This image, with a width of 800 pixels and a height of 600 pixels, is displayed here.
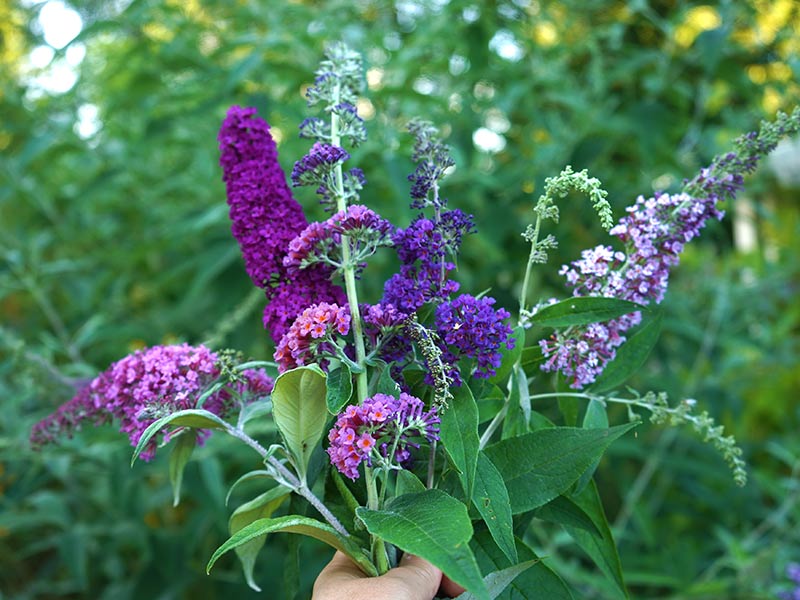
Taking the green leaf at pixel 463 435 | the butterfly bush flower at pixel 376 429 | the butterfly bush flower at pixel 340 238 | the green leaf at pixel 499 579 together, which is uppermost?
the butterfly bush flower at pixel 340 238

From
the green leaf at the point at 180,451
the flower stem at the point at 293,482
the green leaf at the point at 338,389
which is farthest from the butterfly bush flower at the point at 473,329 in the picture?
the green leaf at the point at 180,451

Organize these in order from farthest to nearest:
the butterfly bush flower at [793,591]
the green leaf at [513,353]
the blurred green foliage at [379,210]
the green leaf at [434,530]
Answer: the blurred green foliage at [379,210], the butterfly bush flower at [793,591], the green leaf at [513,353], the green leaf at [434,530]

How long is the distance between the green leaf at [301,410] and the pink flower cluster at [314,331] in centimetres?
2

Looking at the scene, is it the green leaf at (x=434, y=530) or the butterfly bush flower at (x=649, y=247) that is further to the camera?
the butterfly bush flower at (x=649, y=247)

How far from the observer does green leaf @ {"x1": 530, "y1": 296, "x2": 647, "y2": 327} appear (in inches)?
32.9

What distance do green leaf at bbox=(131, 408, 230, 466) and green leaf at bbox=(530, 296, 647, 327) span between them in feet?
1.22

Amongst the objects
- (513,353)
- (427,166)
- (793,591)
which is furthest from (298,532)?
(793,591)

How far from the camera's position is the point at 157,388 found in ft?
2.90

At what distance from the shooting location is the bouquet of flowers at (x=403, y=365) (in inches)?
31.2

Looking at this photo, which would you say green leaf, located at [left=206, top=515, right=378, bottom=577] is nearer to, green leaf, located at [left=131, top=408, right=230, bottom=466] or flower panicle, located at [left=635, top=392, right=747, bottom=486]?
green leaf, located at [left=131, top=408, right=230, bottom=466]

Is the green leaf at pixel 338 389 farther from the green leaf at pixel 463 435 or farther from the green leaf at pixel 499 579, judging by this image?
the green leaf at pixel 499 579

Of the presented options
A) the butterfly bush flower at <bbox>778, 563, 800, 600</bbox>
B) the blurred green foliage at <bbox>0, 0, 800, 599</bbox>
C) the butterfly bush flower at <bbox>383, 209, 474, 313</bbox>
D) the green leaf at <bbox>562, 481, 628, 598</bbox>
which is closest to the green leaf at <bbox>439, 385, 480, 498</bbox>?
the butterfly bush flower at <bbox>383, 209, 474, 313</bbox>

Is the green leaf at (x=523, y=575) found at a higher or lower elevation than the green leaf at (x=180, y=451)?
lower

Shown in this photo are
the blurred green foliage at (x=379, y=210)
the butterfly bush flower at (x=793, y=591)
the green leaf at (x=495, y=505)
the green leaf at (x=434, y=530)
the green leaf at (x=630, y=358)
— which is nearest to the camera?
the green leaf at (x=434, y=530)
